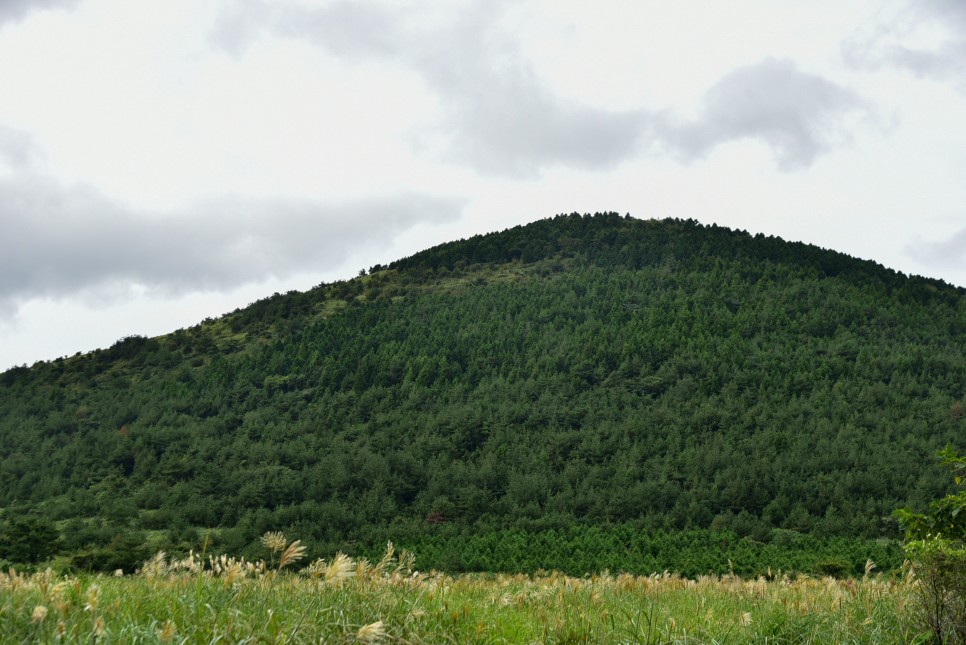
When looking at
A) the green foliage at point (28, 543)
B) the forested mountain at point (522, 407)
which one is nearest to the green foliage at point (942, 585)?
the green foliage at point (28, 543)

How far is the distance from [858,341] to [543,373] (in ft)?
82.8

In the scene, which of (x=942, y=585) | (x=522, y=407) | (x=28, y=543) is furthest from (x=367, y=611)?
(x=522, y=407)

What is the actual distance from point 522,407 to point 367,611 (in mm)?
53390

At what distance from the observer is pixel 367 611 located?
4.71 metres

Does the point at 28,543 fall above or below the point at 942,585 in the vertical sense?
below

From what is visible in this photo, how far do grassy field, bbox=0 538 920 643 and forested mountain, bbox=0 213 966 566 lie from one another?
93.1 ft

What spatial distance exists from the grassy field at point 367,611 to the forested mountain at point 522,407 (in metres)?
28.4

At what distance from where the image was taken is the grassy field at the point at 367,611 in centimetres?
394

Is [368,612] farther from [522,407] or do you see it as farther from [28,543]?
[522,407]

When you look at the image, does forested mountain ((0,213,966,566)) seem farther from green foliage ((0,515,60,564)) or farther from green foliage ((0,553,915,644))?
green foliage ((0,553,915,644))

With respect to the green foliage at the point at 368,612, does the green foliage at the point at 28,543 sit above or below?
below

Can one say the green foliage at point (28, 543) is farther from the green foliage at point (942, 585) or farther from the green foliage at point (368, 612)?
the green foliage at point (942, 585)

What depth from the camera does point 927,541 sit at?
20.0ft

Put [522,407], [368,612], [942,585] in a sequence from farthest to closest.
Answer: [522,407]
[942,585]
[368,612]
